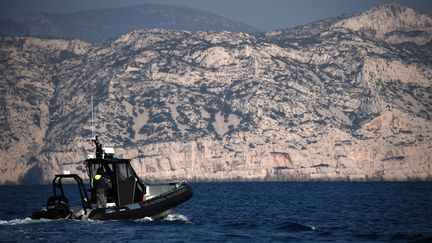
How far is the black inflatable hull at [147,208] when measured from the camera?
198ft

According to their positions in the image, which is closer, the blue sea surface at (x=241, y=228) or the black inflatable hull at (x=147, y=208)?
the blue sea surface at (x=241, y=228)

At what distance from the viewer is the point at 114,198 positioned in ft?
205

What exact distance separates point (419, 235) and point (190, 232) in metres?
11.5

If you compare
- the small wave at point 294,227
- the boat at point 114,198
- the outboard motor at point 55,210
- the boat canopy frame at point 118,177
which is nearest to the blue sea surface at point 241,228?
the small wave at point 294,227

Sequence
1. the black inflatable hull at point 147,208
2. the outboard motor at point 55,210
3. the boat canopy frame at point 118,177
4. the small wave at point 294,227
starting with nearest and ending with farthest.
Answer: the outboard motor at point 55,210
the black inflatable hull at point 147,208
the small wave at point 294,227
the boat canopy frame at point 118,177

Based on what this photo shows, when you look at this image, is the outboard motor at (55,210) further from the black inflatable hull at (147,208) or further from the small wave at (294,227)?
the small wave at (294,227)

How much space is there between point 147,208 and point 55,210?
5.30 meters

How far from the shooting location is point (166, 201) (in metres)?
64.1

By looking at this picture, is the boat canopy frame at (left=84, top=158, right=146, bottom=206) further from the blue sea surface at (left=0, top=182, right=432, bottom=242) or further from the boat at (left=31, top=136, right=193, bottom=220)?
the blue sea surface at (left=0, top=182, right=432, bottom=242)

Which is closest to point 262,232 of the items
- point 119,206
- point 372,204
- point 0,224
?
point 119,206

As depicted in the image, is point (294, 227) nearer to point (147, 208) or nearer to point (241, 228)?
point (241, 228)

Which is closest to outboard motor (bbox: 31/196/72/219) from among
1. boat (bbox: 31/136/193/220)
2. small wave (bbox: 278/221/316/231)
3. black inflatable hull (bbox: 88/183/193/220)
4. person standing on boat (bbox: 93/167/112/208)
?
boat (bbox: 31/136/193/220)

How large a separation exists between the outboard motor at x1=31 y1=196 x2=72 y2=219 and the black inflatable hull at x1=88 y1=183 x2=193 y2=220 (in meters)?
1.41

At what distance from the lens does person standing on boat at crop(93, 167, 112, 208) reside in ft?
202
